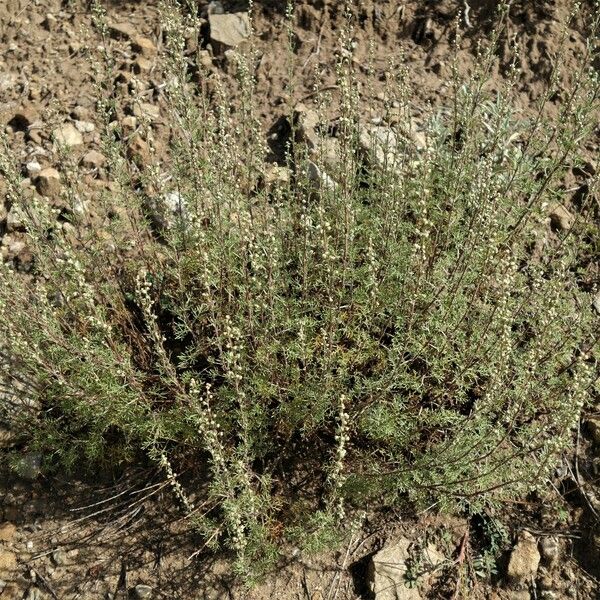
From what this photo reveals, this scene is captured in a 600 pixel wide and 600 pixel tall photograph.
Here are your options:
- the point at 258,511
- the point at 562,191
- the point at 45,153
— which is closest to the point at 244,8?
the point at 45,153

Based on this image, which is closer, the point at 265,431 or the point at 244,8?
the point at 265,431

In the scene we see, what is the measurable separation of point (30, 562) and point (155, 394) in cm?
152

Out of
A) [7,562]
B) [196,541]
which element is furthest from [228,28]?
[7,562]

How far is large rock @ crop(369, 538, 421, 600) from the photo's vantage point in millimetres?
4252

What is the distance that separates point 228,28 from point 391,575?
603 cm

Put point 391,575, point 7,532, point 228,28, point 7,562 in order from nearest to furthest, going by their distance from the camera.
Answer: point 391,575 < point 7,562 < point 7,532 < point 228,28

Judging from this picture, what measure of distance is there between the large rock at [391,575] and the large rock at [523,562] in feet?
2.34

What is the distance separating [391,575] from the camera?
170 inches

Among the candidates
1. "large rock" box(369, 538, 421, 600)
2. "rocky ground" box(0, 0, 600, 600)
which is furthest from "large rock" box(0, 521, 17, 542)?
"large rock" box(369, 538, 421, 600)

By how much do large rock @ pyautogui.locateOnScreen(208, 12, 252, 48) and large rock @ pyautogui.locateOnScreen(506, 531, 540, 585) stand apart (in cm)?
589

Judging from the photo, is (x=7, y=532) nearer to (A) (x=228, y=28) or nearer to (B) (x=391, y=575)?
(B) (x=391, y=575)

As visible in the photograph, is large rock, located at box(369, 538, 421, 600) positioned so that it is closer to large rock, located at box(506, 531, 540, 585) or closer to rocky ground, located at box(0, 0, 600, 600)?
rocky ground, located at box(0, 0, 600, 600)

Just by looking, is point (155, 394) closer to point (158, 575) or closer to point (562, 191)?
point (158, 575)

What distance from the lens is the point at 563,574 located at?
4445mm
